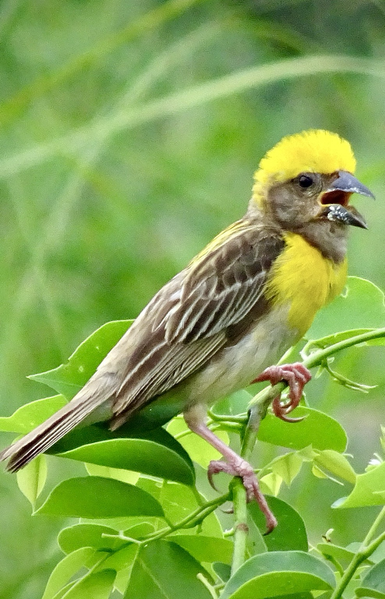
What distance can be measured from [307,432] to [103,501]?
0.33 meters

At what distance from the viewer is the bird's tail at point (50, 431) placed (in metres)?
1.42

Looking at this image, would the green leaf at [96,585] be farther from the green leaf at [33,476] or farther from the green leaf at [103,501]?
the green leaf at [33,476]

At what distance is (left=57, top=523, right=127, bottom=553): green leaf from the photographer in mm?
1260

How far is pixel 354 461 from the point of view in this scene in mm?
2988

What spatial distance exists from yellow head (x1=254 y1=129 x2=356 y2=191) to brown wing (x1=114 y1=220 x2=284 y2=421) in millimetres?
155

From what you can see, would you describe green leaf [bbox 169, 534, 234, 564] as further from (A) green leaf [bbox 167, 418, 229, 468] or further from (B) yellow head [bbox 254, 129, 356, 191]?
(B) yellow head [bbox 254, 129, 356, 191]

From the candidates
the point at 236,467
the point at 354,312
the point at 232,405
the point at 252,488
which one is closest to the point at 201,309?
the point at 232,405

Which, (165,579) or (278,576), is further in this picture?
(165,579)

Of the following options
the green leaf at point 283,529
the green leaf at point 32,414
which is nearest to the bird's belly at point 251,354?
the green leaf at point 32,414

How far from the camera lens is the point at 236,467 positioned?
1486mm

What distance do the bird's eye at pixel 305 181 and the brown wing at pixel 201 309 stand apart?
0.13m

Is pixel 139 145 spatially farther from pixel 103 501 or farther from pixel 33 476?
pixel 103 501

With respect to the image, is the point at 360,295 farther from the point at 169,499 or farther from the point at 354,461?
the point at 354,461

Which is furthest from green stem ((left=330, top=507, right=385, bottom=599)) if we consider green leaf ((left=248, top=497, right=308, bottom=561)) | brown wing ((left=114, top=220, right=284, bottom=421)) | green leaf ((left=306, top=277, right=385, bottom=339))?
brown wing ((left=114, top=220, right=284, bottom=421))
